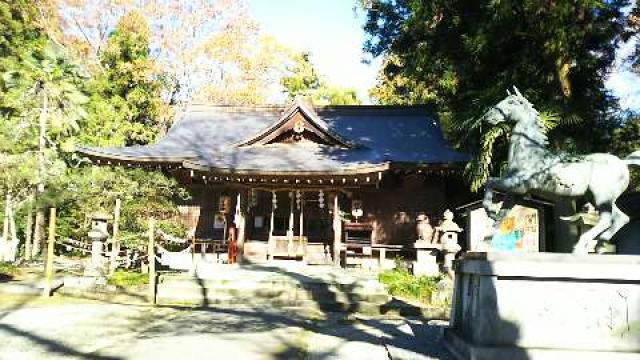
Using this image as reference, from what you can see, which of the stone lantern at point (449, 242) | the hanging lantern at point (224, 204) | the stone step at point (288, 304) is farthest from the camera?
the hanging lantern at point (224, 204)

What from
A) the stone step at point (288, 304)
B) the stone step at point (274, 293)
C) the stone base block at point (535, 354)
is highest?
the stone base block at point (535, 354)

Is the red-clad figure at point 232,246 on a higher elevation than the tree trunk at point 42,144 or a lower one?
lower

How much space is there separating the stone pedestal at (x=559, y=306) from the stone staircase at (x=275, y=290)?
6166 millimetres

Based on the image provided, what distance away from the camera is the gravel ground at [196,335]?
6.02 meters

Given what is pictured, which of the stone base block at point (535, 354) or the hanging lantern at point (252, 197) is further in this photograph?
the hanging lantern at point (252, 197)

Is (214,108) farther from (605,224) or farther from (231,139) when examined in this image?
(605,224)

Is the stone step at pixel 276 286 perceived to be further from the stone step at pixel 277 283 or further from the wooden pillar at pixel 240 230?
the wooden pillar at pixel 240 230

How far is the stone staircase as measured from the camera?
464 inches

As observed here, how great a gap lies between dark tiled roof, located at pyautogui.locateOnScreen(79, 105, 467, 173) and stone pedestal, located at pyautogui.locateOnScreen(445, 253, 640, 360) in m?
10.1

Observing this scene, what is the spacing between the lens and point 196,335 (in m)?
7.10

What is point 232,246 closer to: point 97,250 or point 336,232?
point 336,232

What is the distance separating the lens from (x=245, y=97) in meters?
30.5

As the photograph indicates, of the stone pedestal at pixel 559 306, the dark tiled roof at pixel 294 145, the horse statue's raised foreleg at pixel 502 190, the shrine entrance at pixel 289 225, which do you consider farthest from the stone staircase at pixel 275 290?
the stone pedestal at pixel 559 306

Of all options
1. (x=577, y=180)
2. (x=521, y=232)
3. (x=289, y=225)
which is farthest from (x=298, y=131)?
(x=577, y=180)
